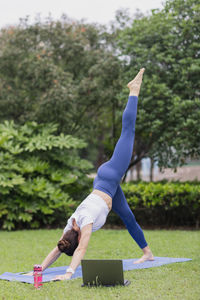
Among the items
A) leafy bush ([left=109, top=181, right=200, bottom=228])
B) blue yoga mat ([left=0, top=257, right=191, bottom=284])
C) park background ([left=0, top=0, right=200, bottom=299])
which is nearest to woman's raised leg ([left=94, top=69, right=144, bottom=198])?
blue yoga mat ([left=0, top=257, right=191, bottom=284])

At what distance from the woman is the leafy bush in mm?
4569

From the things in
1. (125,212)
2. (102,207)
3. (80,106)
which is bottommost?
(125,212)

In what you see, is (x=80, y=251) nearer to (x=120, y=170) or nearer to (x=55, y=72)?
(x=120, y=170)

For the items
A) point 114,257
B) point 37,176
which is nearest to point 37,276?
point 114,257

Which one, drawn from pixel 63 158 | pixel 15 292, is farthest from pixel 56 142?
pixel 15 292

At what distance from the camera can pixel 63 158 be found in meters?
11.8

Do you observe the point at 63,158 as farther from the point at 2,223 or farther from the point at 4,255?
the point at 4,255

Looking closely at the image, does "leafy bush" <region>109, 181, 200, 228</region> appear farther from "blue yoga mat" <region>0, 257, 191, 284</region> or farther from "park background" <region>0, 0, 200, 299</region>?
"blue yoga mat" <region>0, 257, 191, 284</region>

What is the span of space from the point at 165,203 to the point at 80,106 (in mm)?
4051

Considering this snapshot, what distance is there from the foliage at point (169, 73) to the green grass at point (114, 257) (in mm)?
2549

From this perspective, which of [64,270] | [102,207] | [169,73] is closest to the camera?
[102,207]

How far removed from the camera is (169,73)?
11.7 m

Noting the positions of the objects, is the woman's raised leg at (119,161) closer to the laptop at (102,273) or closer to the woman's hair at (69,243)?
the woman's hair at (69,243)

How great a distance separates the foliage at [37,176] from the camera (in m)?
11.0
